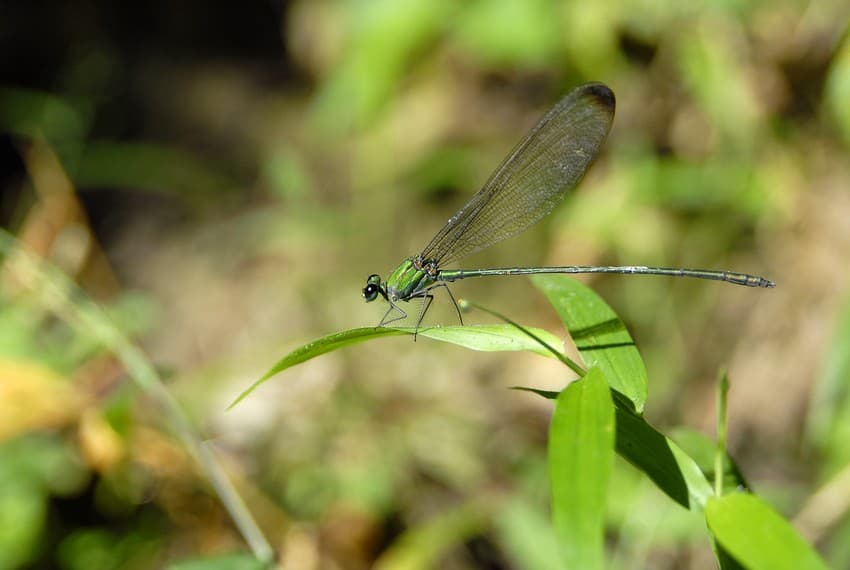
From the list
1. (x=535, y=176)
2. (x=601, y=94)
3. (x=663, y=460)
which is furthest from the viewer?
(x=535, y=176)

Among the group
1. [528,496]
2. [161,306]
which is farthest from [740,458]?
[161,306]

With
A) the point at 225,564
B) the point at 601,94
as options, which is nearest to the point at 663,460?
the point at 225,564

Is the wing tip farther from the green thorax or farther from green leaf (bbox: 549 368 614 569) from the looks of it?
green leaf (bbox: 549 368 614 569)

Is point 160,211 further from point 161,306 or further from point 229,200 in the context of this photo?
point 161,306

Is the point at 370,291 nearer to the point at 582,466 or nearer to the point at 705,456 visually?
the point at 705,456

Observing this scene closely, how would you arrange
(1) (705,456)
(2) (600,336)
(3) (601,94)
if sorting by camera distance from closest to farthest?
(2) (600,336)
(1) (705,456)
(3) (601,94)

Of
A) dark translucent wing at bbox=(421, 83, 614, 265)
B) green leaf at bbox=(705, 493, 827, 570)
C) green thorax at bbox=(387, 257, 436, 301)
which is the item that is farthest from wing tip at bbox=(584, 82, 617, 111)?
green leaf at bbox=(705, 493, 827, 570)
